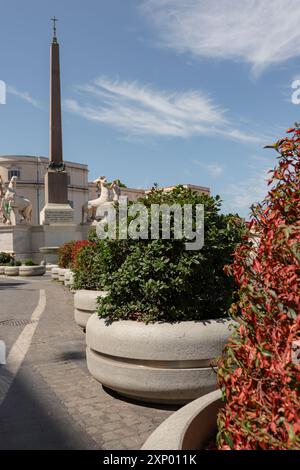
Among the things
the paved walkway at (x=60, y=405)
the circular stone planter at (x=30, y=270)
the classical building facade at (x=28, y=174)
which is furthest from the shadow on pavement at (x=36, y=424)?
the classical building facade at (x=28, y=174)

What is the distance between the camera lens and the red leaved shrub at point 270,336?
1.76m

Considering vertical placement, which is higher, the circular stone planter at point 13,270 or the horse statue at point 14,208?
the horse statue at point 14,208

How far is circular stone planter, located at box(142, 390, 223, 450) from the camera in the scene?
201cm

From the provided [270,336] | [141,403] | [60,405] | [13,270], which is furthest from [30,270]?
[270,336]

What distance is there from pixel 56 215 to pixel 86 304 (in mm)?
24999

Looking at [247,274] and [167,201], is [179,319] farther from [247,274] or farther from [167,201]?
[247,274]

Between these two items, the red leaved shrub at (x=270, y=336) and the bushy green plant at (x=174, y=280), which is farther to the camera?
the bushy green plant at (x=174, y=280)

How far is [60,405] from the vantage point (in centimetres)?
439

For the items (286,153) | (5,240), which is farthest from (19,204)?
(286,153)

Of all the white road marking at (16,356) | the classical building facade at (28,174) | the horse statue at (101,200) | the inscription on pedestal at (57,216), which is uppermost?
the classical building facade at (28,174)

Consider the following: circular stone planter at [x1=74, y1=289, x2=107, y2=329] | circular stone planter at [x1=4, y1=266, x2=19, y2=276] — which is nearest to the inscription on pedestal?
circular stone planter at [x1=4, y1=266, x2=19, y2=276]

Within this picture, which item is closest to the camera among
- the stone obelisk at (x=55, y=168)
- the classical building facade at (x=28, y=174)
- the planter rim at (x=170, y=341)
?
the planter rim at (x=170, y=341)

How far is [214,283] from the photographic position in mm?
4594

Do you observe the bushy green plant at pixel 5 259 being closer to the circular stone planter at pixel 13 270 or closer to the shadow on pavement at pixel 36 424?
the circular stone planter at pixel 13 270
